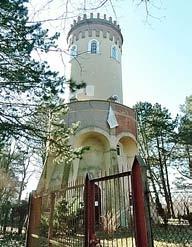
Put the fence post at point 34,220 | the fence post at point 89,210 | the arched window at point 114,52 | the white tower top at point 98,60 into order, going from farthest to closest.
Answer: the arched window at point 114,52, the white tower top at point 98,60, the fence post at point 34,220, the fence post at point 89,210

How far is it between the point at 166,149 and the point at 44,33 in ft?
72.7

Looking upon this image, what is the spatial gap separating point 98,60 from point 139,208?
22.8 meters

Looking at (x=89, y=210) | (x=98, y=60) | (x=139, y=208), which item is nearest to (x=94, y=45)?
(x=98, y=60)

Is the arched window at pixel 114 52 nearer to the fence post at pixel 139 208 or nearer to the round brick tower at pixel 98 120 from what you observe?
the round brick tower at pixel 98 120

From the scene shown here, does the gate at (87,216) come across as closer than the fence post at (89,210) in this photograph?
Yes

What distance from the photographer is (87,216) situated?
6082 mm

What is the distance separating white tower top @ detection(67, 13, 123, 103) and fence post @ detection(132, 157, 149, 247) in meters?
20.2

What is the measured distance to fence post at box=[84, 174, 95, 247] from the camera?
597cm

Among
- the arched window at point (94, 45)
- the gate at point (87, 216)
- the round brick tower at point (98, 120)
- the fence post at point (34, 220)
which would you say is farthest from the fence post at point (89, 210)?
the arched window at point (94, 45)

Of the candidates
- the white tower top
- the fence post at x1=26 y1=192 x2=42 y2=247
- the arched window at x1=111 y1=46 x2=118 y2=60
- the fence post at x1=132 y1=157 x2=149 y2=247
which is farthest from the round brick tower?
the fence post at x1=132 y1=157 x2=149 y2=247

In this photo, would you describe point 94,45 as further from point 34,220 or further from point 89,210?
point 89,210

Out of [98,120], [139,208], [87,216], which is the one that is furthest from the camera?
[98,120]

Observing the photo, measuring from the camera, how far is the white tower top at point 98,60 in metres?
25.3

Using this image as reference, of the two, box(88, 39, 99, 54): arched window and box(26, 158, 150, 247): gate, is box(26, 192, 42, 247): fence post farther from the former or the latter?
box(88, 39, 99, 54): arched window
